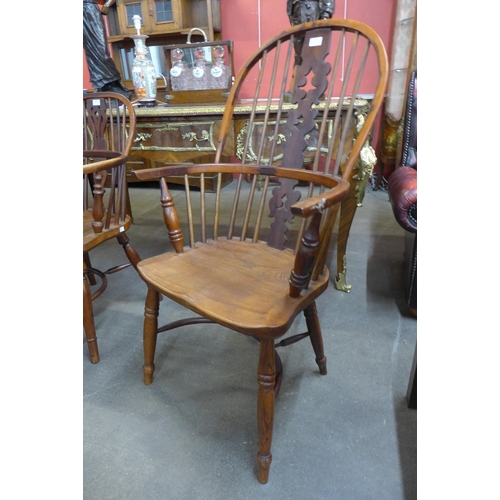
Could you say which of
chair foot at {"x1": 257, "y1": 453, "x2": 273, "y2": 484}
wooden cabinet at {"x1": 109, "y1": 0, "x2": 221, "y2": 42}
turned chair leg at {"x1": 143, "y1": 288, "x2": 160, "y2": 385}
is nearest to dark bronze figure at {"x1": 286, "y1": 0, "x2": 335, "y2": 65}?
turned chair leg at {"x1": 143, "y1": 288, "x2": 160, "y2": 385}

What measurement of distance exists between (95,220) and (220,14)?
317 centimetres

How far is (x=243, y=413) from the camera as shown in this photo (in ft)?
3.99

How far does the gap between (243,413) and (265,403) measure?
0.34m

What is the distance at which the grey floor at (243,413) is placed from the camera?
1.00 meters

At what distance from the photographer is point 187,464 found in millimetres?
1057

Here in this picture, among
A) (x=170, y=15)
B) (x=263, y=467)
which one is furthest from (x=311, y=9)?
(x=170, y=15)

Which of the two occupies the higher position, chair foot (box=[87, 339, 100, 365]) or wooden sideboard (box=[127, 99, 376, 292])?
A: wooden sideboard (box=[127, 99, 376, 292])

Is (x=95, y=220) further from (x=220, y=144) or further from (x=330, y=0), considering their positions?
(x=330, y=0)

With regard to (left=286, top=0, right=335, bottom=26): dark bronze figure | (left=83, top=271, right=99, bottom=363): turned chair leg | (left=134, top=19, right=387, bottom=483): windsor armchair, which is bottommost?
(left=83, top=271, right=99, bottom=363): turned chair leg

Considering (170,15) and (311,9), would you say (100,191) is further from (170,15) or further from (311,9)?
(170,15)

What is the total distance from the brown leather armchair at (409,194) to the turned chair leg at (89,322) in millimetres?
1216

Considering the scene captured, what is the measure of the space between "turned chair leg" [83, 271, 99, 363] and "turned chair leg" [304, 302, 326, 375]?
2.62ft

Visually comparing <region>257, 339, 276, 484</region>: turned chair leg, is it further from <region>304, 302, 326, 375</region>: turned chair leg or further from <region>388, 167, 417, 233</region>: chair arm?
<region>388, 167, 417, 233</region>: chair arm

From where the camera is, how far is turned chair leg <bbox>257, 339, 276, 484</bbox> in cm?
89
